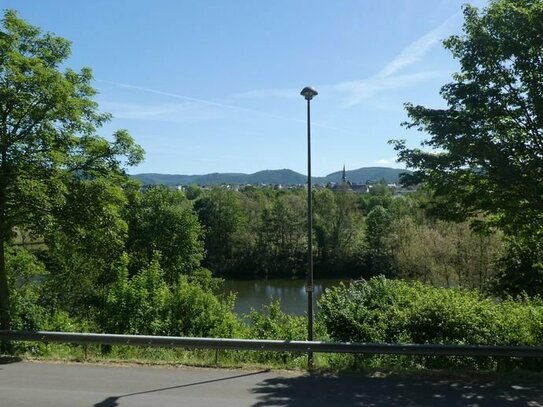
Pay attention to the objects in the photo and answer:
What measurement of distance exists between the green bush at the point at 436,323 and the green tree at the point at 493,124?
9.04 feet

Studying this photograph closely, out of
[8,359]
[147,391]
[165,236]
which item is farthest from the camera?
[165,236]

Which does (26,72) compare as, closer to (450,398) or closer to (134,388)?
(134,388)

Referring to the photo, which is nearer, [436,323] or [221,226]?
[436,323]

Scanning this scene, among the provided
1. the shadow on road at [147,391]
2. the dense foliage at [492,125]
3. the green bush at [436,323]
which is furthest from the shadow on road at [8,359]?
the dense foliage at [492,125]

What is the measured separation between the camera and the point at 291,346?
10.1 m

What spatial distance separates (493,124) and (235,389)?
7.00 meters

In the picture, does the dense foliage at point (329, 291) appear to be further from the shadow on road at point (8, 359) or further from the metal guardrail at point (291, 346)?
the shadow on road at point (8, 359)

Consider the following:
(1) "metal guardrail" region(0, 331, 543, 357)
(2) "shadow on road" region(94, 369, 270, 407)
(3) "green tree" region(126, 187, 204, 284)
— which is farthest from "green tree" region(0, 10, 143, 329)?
(3) "green tree" region(126, 187, 204, 284)

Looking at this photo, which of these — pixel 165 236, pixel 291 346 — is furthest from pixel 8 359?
pixel 165 236

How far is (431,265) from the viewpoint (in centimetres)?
3797

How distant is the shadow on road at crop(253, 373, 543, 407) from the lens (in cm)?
795

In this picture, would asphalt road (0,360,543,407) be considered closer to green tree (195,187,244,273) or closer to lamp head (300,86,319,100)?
lamp head (300,86,319,100)

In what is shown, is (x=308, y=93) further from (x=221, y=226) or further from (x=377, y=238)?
(x=221, y=226)

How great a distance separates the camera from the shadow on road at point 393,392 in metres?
7.95
